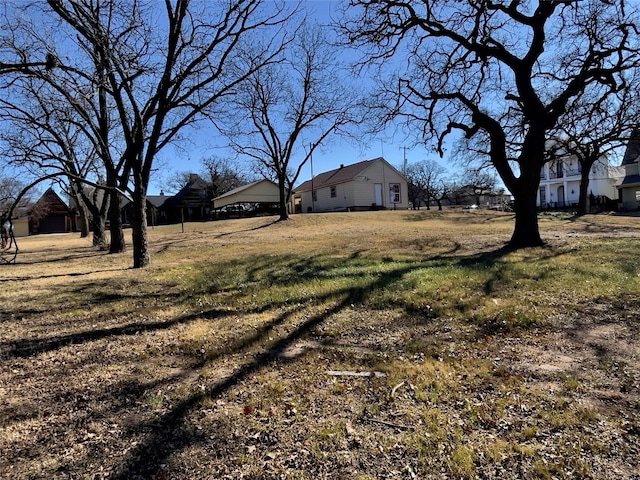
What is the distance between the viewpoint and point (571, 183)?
2069 inches

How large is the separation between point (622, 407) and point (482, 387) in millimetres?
967

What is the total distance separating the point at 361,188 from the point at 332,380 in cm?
3726

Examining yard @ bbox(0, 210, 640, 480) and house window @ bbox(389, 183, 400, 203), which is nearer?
yard @ bbox(0, 210, 640, 480)

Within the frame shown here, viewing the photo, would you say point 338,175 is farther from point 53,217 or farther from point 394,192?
point 53,217

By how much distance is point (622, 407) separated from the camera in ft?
9.66

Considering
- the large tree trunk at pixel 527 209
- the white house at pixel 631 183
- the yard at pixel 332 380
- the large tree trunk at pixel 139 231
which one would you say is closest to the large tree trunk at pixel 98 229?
the large tree trunk at pixel 139 231

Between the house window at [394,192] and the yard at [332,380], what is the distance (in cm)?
3605

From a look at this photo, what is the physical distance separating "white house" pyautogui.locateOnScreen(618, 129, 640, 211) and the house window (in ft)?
68.9

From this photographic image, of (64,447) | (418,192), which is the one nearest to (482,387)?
(64,447)

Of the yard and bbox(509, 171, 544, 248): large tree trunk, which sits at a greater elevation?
bbox(509, 171, 544, 248): large tree trunk

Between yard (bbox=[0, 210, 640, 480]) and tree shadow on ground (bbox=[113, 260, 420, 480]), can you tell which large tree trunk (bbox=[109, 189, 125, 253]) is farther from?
tree shadow on ground (bbox=[113, 260, 420, 480])

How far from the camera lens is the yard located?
2.49 meters

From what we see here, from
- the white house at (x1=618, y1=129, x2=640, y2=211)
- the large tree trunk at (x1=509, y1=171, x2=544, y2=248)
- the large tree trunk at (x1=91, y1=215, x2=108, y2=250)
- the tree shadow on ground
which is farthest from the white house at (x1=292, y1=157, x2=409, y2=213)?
the tree shadow on ground

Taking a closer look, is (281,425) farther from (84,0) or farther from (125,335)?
(84,0)
